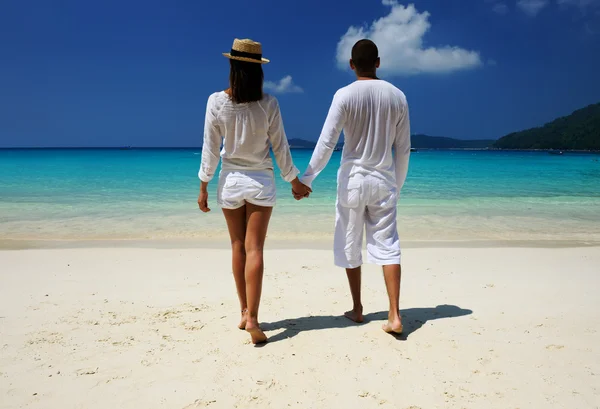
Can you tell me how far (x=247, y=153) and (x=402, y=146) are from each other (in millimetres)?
1229

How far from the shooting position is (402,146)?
351 cm

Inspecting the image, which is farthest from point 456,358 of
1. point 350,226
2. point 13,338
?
point 13,338

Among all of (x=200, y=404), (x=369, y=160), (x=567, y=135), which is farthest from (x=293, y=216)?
(x=567, y=135)

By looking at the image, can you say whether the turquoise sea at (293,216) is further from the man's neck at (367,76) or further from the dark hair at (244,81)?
the dark hair at (244,81)

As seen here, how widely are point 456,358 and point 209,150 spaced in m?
2.26

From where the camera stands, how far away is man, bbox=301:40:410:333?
3.35 m

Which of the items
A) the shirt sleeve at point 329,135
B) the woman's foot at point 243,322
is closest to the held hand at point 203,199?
the shirt sleeve at point 329,135

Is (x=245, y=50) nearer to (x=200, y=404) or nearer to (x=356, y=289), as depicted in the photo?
(x=356, y=289)

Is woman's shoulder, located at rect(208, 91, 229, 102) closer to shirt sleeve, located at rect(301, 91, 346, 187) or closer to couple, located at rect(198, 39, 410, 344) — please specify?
couple, located at rect(198, 39, 410, 344)

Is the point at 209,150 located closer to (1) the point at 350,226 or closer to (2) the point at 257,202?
(2) the point at 257,202

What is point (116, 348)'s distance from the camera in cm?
319

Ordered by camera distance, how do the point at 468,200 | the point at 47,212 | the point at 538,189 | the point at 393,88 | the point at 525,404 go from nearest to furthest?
1. the point at 525,404
2. the point at 393,88
3. the point at 47,212
4. the point at 468,200
5. the point at 538,189

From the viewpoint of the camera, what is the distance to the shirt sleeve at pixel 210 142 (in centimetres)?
321

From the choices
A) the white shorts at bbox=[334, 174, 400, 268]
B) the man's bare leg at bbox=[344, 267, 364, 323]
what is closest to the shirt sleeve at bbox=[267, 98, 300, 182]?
the white shorts at bbox=[334, 174, 400, 268]
